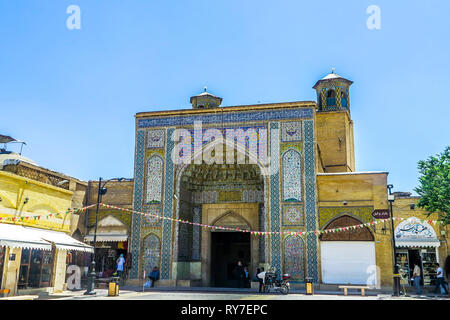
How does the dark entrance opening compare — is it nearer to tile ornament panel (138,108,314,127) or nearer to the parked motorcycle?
the parked motorcycle

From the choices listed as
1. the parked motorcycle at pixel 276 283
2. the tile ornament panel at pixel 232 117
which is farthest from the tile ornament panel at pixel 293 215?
the tile ornament panel at pixel 232 117

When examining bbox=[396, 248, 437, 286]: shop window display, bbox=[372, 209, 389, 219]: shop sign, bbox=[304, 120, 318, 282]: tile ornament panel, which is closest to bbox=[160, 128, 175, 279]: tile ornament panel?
bbox=[304, 120, 318, 282]: tile ornament panel

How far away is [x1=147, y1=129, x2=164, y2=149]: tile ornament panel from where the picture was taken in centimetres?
1912

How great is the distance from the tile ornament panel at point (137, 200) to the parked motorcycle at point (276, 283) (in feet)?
18.4

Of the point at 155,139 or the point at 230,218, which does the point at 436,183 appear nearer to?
the point at 230,218

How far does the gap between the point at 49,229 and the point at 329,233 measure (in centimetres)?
1027

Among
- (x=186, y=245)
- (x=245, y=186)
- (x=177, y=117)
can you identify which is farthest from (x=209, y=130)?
(x=186, y=245)

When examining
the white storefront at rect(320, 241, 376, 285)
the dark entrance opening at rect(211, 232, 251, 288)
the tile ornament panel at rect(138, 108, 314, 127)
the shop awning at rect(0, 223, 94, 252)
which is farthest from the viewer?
the dark entrance opening at rect(211, 232, 251, 288)

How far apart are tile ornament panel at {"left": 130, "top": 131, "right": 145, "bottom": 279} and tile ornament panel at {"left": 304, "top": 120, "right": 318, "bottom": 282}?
6.92m

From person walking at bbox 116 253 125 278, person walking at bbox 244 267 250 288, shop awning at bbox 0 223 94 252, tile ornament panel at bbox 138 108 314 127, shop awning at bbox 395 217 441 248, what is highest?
tile ornament panel at bbox 138 108 314 127

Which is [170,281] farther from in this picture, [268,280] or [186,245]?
[268,280]

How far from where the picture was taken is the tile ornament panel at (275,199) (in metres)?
17.0

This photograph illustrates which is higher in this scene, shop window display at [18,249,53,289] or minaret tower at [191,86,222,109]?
minaret tower at [191,86,222,109]
